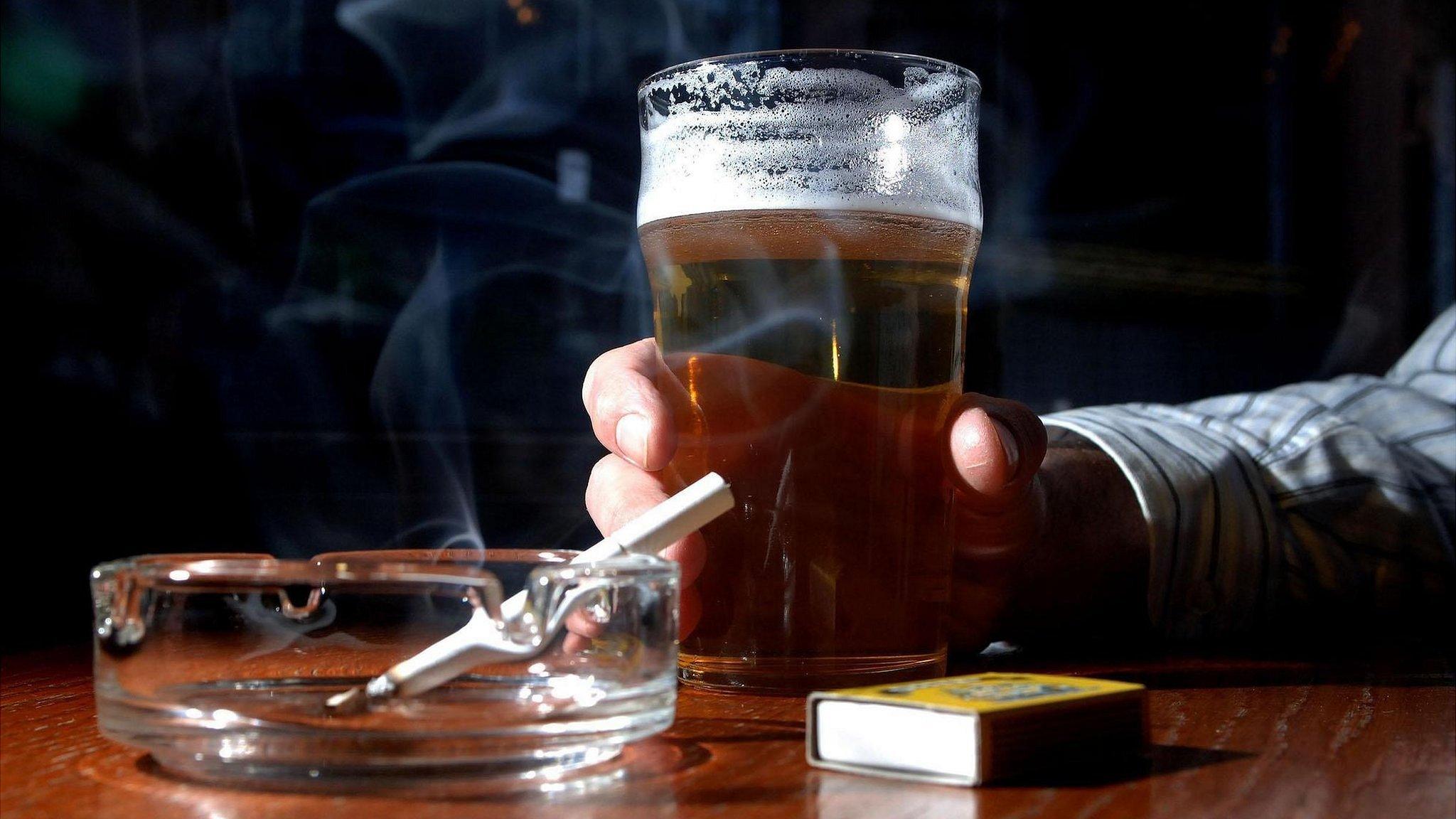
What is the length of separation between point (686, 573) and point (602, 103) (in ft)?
6.79

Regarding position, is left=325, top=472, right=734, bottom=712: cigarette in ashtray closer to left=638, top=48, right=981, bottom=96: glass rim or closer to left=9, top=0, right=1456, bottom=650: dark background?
left=638, top=48, right=981, bottom=96: glass rim

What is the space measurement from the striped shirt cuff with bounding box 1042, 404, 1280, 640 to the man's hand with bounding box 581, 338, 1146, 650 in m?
0.03

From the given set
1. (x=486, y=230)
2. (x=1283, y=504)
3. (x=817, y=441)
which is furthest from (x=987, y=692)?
(x=486, y=230)

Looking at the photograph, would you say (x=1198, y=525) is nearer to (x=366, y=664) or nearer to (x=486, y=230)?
(x=366, y=664)

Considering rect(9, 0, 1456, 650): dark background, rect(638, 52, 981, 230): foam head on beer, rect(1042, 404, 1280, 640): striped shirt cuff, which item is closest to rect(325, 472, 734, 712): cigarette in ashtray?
rect(638, 52, 981, 230): foam head on beer

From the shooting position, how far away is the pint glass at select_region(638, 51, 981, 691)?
721mm

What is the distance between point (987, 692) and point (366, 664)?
0.29 meters

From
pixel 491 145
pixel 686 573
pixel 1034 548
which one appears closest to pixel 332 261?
pixel 491 145

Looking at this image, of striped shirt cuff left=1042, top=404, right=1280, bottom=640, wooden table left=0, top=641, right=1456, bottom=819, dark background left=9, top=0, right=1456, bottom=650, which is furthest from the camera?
dark background left=9, top=0, right=1456, bottom=650

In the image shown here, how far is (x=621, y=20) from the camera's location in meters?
2.60

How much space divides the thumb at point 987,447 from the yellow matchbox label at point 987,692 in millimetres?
177

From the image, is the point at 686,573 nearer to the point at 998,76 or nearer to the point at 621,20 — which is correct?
the point at 621,20

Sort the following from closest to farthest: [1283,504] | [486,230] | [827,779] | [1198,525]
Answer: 1. [827,779]
2. [1198,525]
3. [1283,504]
4. [486,230]

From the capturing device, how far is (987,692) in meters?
0.56
